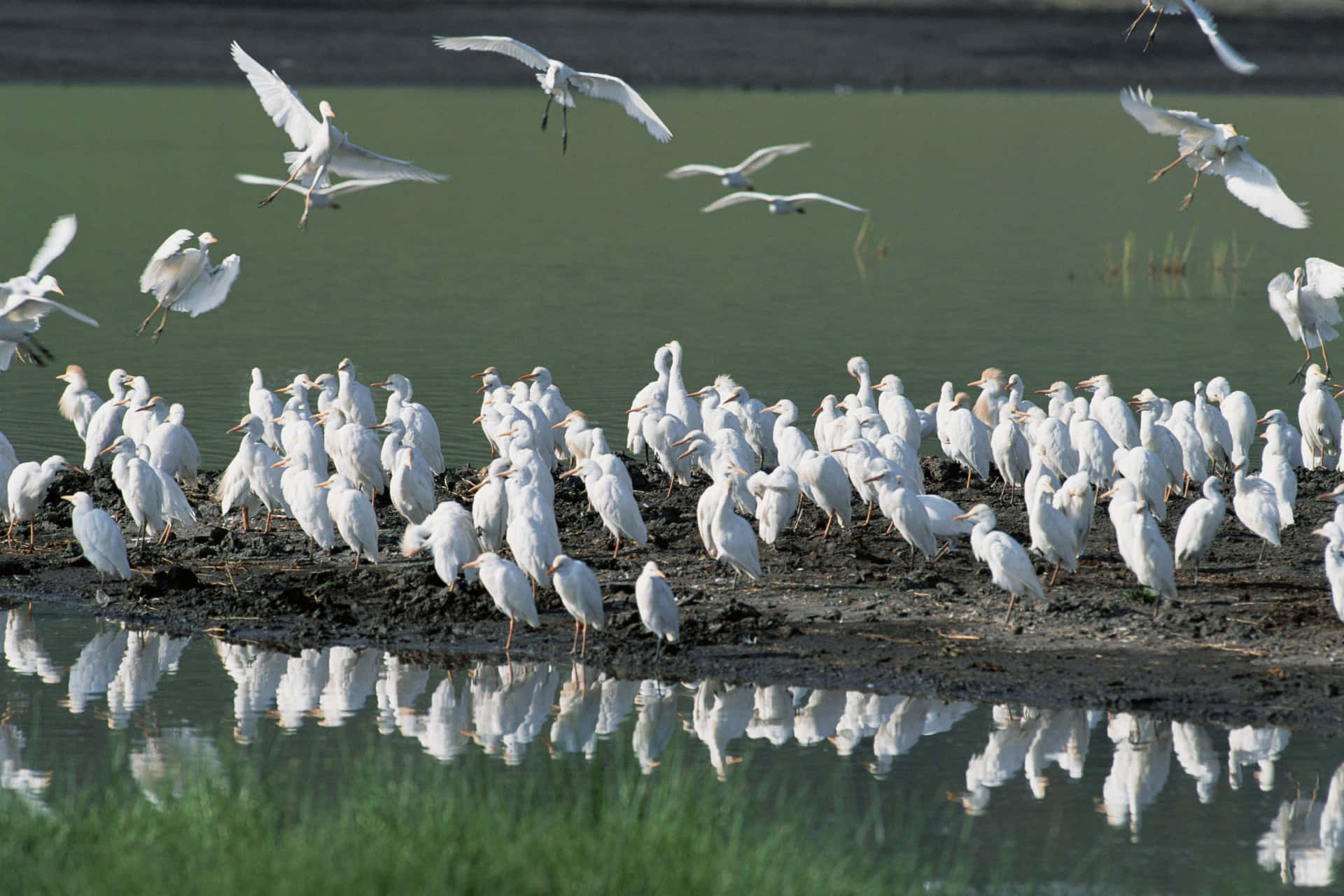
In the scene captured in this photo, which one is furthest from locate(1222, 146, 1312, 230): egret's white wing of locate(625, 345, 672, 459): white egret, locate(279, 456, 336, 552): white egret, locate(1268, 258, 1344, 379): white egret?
locate(279, 456, 336, 552): white egret

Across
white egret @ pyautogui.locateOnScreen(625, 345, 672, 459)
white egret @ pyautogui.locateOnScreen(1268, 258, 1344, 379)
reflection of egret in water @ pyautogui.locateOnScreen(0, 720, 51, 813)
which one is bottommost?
reflection of egret in water @ pyautogui.locateOnScreen(0, 720, 51, 813)

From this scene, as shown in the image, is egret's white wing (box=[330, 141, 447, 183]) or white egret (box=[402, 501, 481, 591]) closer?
white egret (box=[402, 501, 481, 591])

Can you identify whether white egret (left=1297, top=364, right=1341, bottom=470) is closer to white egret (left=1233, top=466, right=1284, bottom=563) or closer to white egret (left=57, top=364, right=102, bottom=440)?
white egret (left=1233, top=466, right=1284, bottom=563)

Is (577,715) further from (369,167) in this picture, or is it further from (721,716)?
(369,167)

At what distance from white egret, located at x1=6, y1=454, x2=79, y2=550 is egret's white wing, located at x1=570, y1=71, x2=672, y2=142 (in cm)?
533

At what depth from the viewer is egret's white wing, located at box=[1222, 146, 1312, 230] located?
534 inches

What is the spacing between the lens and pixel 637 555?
12250mm

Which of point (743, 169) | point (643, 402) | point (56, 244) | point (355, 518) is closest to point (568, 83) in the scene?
point (643, 402)

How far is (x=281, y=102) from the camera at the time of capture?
47.5 feet

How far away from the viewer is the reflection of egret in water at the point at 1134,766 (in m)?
8.04

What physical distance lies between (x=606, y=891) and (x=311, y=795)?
1.90 m

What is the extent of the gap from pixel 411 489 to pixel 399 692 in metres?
2.85

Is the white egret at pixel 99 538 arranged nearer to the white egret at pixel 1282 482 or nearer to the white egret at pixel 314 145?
the white egret at pixel 314 145

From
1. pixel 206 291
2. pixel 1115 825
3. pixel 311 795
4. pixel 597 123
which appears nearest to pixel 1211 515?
pixel 1115 825
